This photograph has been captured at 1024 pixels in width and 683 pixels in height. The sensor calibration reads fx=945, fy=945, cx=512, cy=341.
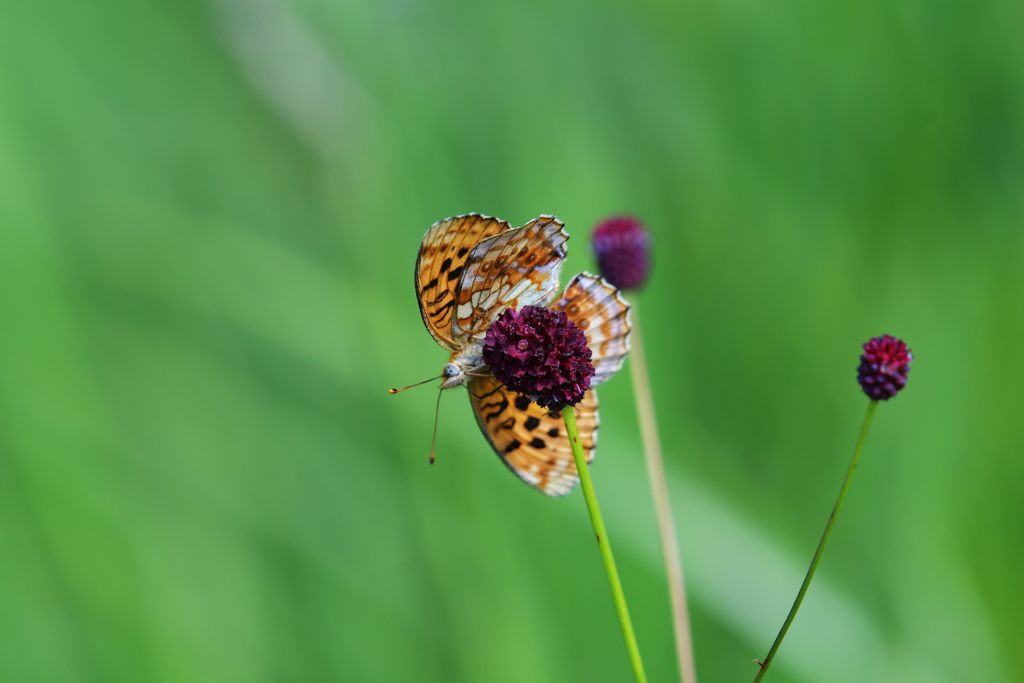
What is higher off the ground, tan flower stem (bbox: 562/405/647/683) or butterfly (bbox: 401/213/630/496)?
butterfly (bbox: 401/213/630/496)

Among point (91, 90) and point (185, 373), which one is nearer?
point (185, 373)

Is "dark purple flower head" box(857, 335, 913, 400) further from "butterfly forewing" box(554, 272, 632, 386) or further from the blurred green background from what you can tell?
the blurred green background

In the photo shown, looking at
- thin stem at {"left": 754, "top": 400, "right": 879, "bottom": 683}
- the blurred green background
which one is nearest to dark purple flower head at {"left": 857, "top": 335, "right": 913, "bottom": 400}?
thin stem at {"left": 754, "top": 400, "right": 879, "bottom": 683}

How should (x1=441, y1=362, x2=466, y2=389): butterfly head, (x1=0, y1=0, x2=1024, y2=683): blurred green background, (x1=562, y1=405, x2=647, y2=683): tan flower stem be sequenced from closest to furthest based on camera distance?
(x1=562, y1=405, x2=647, y2=683): tan flower stem < (x1=441, y1=362, x2=466, y2=389): butterfly head < (x1=0, y1=0, x2=1024, y2=683): blurred green background

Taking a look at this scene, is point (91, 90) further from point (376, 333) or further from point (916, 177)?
A: point (916, 177)

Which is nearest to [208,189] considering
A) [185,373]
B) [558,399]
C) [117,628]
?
[185,373]

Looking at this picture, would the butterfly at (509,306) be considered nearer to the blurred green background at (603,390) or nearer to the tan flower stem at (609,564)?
the tan flower stem at (609,564)
